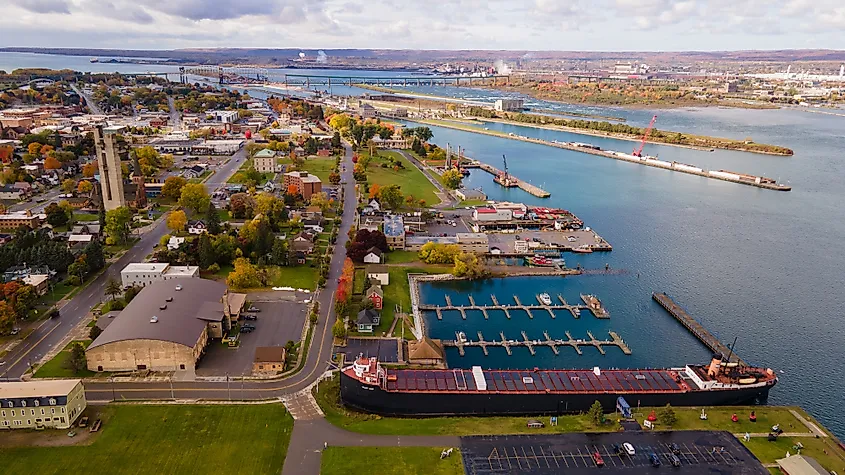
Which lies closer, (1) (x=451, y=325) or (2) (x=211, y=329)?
(2) (x=211, y=329)

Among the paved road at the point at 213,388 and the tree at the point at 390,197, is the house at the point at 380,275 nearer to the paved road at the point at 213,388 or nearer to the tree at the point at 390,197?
the paved road at the point at 213,388

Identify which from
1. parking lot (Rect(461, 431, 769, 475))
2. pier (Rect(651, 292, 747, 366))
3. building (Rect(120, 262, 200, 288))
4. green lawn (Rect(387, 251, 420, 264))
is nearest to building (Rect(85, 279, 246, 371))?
building (Rect(120, 262, 200, 288))

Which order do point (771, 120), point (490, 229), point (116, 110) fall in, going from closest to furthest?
point (490, 229), point (116, 110), point (771, 120)

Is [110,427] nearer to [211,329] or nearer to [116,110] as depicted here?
[211,329]

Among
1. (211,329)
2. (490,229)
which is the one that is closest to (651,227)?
(490,229)

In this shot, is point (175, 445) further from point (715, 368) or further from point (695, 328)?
point (695, 328)
